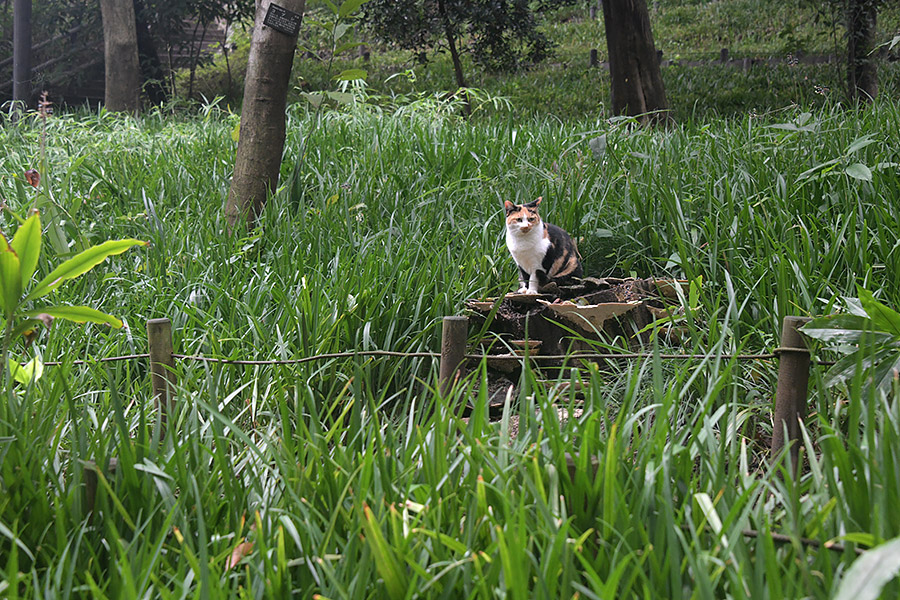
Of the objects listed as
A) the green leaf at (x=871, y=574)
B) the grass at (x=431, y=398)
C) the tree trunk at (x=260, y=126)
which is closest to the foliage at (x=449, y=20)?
the grass at (x=431, y=398)

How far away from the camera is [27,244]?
1.59 meters

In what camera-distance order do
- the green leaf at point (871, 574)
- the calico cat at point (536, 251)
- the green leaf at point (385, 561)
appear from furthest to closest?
the calico cat at point (536, 251) → the green leaf at point (385, 561) → the green leaf at point (871, 574)

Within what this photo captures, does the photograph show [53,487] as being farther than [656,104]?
No

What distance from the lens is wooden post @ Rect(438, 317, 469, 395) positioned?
6.50 ft

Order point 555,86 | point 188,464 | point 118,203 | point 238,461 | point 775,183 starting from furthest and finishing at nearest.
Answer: point 555,86 → point 118,203 → point 775,183 → point 238,461 → point 188,464

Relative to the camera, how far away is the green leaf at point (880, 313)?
1722mm

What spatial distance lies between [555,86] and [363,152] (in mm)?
10546

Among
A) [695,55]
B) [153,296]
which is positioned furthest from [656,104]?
[695,55]

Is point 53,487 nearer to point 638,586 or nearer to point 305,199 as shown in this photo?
point 638,586

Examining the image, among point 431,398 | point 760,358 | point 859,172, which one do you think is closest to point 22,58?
point 431,398

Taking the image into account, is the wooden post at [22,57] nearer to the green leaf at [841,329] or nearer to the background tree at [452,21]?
the background tree at [452,21]

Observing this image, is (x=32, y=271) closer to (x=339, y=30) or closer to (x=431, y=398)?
(x=431, y=398)

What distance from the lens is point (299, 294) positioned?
274cm

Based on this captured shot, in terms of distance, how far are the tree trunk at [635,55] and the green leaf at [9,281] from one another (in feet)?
21.9
